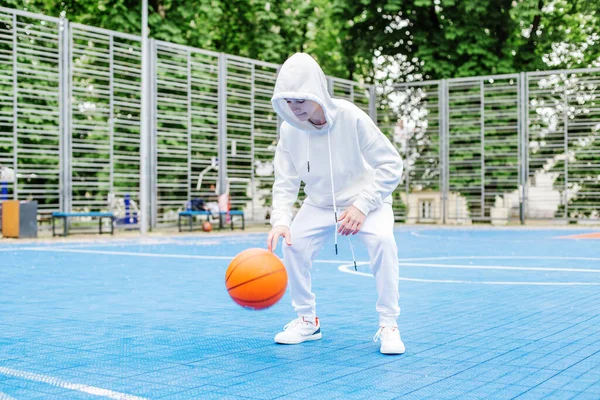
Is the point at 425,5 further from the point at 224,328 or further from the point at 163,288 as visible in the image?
the point at 224,328

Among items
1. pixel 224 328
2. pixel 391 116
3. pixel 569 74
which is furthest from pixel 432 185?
pixel 224 328

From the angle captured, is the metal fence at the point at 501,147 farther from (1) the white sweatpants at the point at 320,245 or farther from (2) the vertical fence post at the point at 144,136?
(1) the white sweatpants at the point at 320,245

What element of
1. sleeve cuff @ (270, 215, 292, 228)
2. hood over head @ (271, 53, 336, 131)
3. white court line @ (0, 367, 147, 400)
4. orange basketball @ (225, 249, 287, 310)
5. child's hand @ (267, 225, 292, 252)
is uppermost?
hood over head @ (271, 53, 336, 131)

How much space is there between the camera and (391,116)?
86.8 ft

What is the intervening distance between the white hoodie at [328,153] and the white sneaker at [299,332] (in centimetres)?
59

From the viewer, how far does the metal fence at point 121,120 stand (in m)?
17.5

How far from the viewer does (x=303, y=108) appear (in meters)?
4.13

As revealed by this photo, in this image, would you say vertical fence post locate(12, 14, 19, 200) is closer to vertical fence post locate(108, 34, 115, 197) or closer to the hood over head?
vertical fence post locate(108, 34, 115, 197)

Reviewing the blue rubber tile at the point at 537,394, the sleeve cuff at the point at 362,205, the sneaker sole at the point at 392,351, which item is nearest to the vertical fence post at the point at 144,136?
the sleeve cuff at the point at 362,205

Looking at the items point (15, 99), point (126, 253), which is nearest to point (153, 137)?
point (15, 99)

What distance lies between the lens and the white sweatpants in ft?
13.6

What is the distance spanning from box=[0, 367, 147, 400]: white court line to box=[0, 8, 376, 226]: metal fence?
14.1 meters

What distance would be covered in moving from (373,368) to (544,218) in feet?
72.0

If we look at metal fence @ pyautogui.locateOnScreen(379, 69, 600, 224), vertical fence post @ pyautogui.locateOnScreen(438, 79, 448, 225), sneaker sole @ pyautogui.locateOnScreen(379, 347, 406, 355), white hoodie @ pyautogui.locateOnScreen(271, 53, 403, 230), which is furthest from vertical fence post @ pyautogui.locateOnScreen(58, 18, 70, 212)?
sneaker sole @ pyautogui.locateOnScreen(379, 347, 406, 355)
